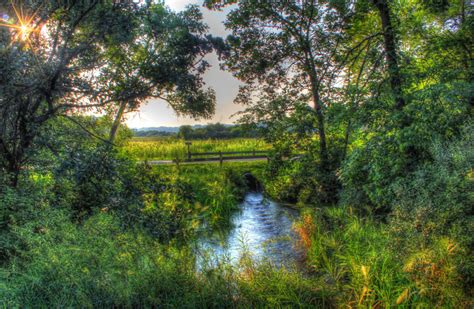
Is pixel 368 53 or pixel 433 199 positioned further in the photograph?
pixel 368 53

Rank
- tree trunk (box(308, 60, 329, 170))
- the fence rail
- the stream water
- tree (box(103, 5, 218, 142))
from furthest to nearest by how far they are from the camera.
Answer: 1. the fence rail
2. tree trunk (box(308, 60, 329, 170))
3. the stream water
4. tree (box(103, 5, 218, 142))

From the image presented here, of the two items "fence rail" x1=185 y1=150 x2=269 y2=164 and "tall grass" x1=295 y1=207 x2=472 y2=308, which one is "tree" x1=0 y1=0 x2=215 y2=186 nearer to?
"tall grass" x1=295 y1=207 x2=472 y2=308

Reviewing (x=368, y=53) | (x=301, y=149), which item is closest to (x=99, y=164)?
(x=368, y=53)

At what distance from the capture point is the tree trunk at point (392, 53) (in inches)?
345

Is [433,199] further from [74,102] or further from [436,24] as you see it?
[436,24]

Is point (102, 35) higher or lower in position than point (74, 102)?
higher

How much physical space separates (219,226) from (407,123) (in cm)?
664

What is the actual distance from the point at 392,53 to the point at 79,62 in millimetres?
8030

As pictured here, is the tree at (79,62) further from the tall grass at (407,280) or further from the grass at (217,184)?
the tall grass at (407,280)

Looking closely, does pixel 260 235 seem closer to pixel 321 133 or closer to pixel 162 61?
pixel 321 133

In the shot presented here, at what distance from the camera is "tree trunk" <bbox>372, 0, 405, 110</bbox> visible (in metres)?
8.77

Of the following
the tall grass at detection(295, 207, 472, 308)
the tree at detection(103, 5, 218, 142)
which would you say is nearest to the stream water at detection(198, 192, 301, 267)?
the tall grass at detection(295, 207, 472, 308)

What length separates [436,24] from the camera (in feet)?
47.5

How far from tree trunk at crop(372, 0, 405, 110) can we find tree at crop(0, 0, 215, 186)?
17.0 feet
